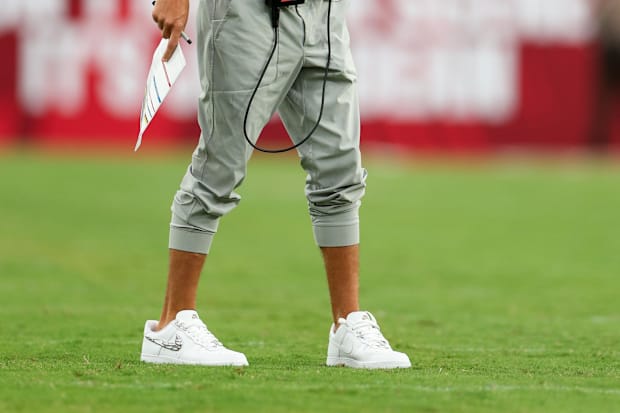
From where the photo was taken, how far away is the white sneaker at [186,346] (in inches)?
158

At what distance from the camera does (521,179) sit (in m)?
15.6

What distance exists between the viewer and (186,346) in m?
4.05

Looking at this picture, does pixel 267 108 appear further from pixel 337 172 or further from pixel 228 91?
pixel 337 172

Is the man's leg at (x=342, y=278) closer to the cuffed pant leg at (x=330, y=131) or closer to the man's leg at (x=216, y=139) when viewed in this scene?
the cuffed pant leg at (x=330, y=131)

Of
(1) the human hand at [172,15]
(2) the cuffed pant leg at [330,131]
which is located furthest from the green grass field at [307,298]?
(1) the human hand at [172,15]

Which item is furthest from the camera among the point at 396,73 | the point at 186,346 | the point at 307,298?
the point at 396,73

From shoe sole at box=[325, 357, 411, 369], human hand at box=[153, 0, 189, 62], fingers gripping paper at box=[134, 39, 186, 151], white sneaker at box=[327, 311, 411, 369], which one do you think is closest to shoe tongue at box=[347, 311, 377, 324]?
white sneaker at box=[327, 311, 411, 369]

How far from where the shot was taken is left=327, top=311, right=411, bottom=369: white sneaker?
13.3 ft

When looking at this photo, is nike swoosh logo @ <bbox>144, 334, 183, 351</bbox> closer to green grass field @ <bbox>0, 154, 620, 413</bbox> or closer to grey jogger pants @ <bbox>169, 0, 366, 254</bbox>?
green grass field @ <bbox>0, 154, 620, 413</bbox>

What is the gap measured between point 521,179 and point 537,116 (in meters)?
4.99

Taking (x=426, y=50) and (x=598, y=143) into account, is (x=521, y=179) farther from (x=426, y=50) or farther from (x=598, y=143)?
(x=598, y=143)

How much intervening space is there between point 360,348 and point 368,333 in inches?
2.7

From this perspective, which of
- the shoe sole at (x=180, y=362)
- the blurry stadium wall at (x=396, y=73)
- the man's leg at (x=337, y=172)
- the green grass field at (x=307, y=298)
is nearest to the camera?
the green grass field at (x=307, y=298)

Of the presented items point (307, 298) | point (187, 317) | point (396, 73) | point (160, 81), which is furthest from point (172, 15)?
point (396, 73)
